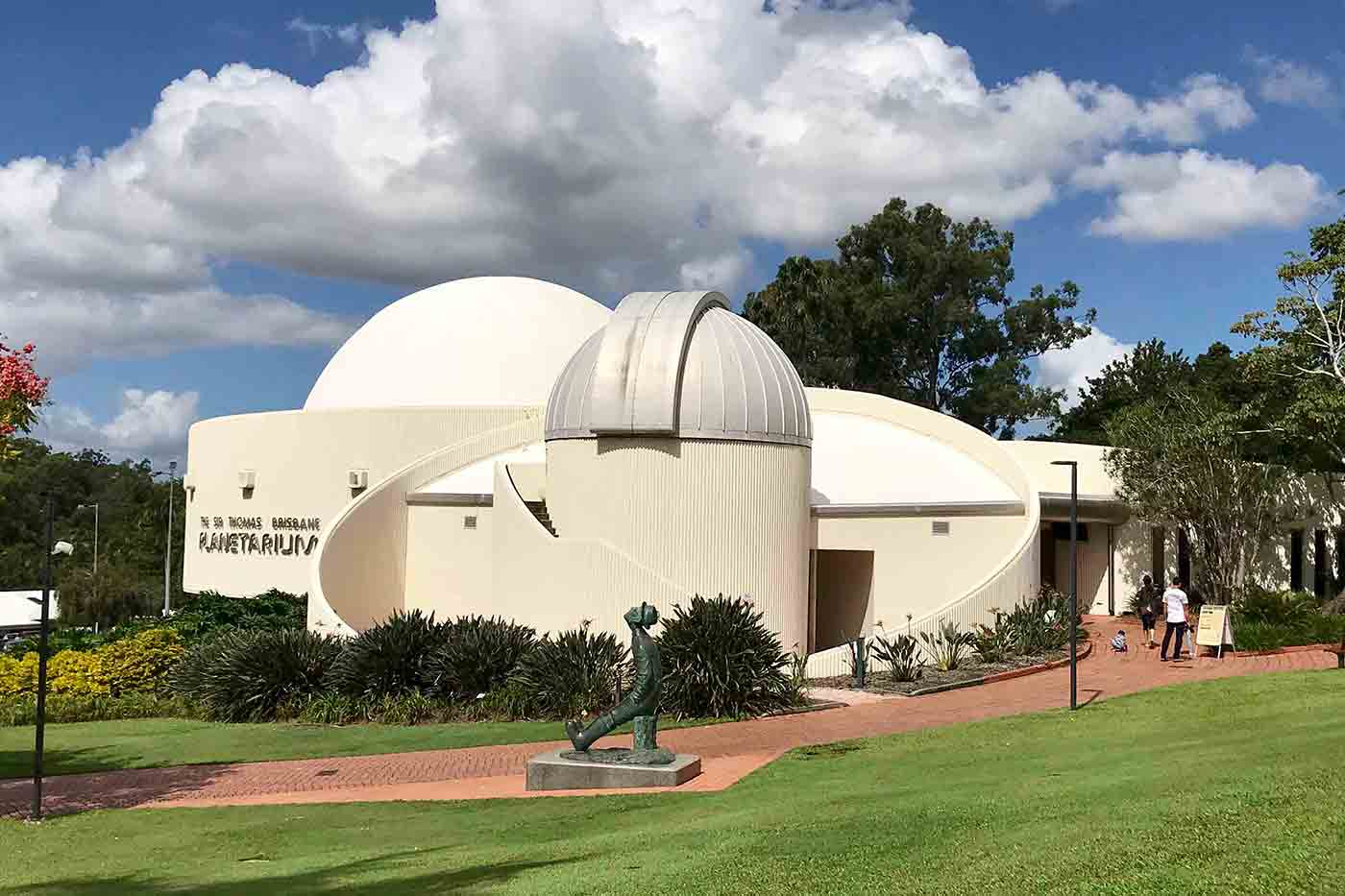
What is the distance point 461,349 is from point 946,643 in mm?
16896

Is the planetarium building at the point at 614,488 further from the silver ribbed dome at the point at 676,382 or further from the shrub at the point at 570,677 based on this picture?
the shrub at the point at 570,677

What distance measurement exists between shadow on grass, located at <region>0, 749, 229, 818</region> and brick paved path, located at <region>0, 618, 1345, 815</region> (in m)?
0.02

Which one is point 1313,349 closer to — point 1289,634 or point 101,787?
point 1289,634

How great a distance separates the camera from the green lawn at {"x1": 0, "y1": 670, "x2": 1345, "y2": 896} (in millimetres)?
6840

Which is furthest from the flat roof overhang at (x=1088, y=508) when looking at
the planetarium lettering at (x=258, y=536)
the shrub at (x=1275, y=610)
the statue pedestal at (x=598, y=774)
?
the planetarium lettering at (x=258, y=536)

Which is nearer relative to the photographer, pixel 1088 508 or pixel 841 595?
pixel 841 595

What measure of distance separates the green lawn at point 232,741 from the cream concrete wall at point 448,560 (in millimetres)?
8054

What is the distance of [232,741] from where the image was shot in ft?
52.6

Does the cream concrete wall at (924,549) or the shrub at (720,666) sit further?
the cream concrete wall at (924,549)

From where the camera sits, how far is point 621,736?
15.1 meters

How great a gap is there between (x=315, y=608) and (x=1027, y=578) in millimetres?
Result: 13438

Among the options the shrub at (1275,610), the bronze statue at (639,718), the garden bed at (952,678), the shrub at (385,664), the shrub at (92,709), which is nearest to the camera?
the bronze statue at (639,718)

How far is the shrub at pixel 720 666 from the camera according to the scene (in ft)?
53.9

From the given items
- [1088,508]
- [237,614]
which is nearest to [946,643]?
[1088,508]
